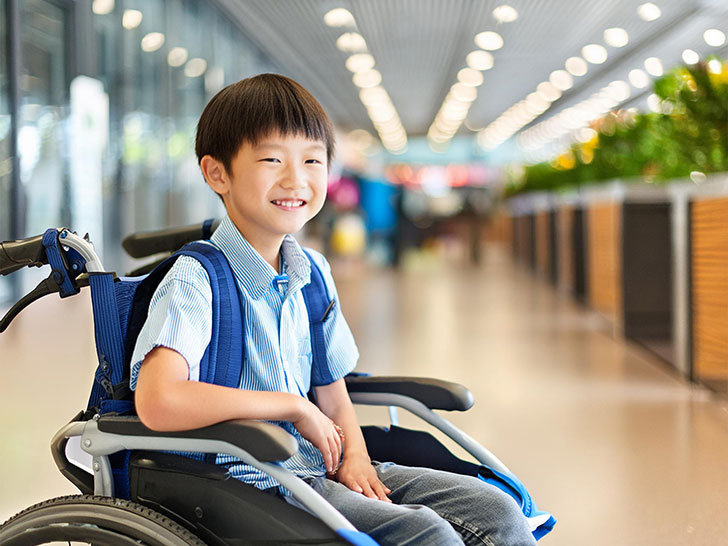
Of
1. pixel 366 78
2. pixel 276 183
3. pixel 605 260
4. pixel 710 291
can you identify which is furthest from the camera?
pixel 366 78

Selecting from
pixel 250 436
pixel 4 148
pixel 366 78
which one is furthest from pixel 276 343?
pixel 366 78

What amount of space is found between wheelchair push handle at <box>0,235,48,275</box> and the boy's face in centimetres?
33

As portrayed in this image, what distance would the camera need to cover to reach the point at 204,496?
1.29m

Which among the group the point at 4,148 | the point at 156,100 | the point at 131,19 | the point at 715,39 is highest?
the point at 131,19

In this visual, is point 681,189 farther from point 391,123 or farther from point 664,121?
point 391,123

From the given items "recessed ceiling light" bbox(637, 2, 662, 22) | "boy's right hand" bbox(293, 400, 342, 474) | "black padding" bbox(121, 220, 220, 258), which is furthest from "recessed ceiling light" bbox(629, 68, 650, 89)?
"boy's right hand" bbox(293, 400, 342, 474)

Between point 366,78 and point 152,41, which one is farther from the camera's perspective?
point 366,78

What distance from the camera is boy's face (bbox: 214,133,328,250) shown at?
55.4 inches

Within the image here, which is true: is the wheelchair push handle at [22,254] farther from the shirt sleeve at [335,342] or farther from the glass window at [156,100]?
the glass window at [156,100]

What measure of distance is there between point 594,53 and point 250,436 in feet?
42.0

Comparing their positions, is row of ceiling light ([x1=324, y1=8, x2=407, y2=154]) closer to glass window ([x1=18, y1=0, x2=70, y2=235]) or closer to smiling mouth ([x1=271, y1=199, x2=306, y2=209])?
glass window ([x1=18, y1=0, x2=70, y2=235])

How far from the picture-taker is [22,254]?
4.56ft

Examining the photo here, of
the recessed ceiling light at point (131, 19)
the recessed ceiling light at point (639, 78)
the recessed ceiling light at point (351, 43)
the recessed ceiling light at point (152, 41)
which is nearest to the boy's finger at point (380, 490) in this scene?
the recessed ceiling light at point (131, 19)

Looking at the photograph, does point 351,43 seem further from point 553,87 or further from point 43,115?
point 43,115
